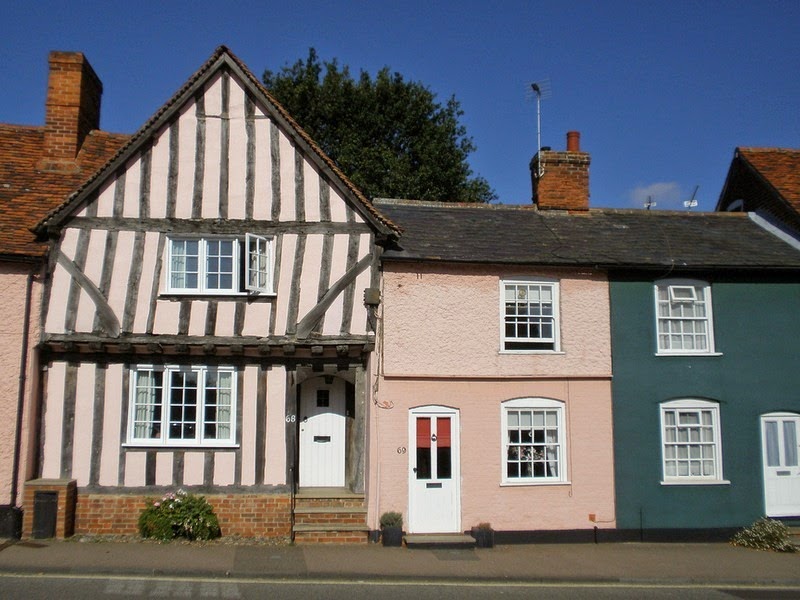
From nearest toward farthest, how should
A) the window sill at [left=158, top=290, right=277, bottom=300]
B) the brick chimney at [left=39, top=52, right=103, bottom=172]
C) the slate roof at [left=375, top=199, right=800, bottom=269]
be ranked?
the window sill at [left=158, top=290, right=277, bottom=300], the slate roof at [left=375, top=199, right=800, bottom=269], the brick chimney at [left=39, top=52, right=103, bottom=172]

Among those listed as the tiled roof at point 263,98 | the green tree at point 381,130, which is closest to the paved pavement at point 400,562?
the tiled roof at point 263,98

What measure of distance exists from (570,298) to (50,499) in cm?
1030

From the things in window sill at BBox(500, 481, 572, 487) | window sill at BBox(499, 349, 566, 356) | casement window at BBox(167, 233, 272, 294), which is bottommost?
window sill at BBox(500, 481, 572, 487)

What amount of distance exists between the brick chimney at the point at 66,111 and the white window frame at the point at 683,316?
498 inches

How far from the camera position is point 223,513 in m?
13.8

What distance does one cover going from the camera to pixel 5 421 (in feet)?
44.0

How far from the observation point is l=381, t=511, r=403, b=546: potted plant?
13.8 metres

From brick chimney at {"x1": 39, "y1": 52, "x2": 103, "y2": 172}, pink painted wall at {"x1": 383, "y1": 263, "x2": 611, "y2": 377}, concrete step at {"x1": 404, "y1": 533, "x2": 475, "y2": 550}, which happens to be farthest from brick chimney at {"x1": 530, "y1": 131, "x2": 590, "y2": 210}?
brick chimney at {"x1": 39, "y1": 52, "x2": 103, "y2": 172}

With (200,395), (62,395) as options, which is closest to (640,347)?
(200,395)

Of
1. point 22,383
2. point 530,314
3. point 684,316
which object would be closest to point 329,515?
point 530,314

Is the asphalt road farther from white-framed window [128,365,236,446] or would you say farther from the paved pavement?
white-framed window [128,365,236,446]

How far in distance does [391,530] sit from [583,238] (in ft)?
24.3

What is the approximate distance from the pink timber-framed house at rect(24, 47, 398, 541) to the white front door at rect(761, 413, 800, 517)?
8.09 m

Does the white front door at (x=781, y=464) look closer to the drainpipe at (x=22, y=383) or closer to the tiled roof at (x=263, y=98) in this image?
the tiled roof at (x=263, y=98)
